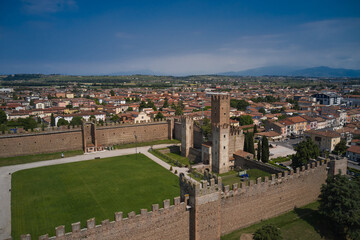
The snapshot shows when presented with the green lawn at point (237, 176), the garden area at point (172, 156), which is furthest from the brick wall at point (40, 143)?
the green lawn at point (237, 176)

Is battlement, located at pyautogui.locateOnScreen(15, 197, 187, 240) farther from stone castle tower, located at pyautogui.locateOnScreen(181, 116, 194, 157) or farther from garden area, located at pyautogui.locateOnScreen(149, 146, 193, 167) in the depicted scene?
stone castle tower, located at pyautogui.locateOnScreen(181, 116, 194, 157)

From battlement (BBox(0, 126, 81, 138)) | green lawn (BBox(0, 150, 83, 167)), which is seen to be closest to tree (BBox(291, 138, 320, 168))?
green lawn (BBox(0, 150, 83, 167))

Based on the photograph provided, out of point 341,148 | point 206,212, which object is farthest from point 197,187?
point 341,148

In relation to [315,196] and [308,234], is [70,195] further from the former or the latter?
[315,196]

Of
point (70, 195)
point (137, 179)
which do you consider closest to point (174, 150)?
point (137, 179)

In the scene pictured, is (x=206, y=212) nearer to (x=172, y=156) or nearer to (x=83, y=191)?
(x=83, y=191)
